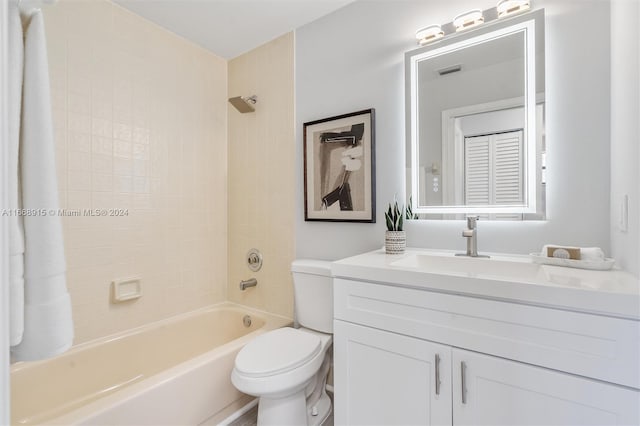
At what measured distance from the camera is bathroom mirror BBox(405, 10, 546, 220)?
4.39ft

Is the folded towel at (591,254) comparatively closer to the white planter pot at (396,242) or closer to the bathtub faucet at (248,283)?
the white planter pot at (396,242)

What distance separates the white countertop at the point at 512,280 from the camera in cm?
82

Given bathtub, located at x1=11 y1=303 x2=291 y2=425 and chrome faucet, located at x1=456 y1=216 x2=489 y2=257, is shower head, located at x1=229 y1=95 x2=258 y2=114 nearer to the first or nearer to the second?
bathtub, located at x1=11 y1=303 x2=291 y2=425

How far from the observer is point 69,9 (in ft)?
5.40

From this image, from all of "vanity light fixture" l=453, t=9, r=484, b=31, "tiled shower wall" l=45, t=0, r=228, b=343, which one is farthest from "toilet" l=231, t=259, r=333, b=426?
"vanity light fixture" l=453, t=9, r=484, b=31

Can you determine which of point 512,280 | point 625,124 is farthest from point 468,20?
point 512,280

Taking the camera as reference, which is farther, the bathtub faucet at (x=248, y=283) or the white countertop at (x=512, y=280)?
the bathtub faucet at (x=248, y=283)

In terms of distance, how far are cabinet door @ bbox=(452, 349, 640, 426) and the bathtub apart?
45.3 inches

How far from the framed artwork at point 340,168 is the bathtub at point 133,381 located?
2.69ft

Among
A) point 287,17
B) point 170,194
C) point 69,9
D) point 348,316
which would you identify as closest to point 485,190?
point 348,316

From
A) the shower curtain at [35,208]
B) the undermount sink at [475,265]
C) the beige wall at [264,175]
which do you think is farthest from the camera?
the beige wall at [264,175]

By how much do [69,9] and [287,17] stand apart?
1.19 meters

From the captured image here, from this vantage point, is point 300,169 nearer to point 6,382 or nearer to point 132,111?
point 132,111

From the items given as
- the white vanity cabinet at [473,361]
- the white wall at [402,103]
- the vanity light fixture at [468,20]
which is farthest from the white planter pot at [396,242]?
the vanity light fixture at [468,20]
